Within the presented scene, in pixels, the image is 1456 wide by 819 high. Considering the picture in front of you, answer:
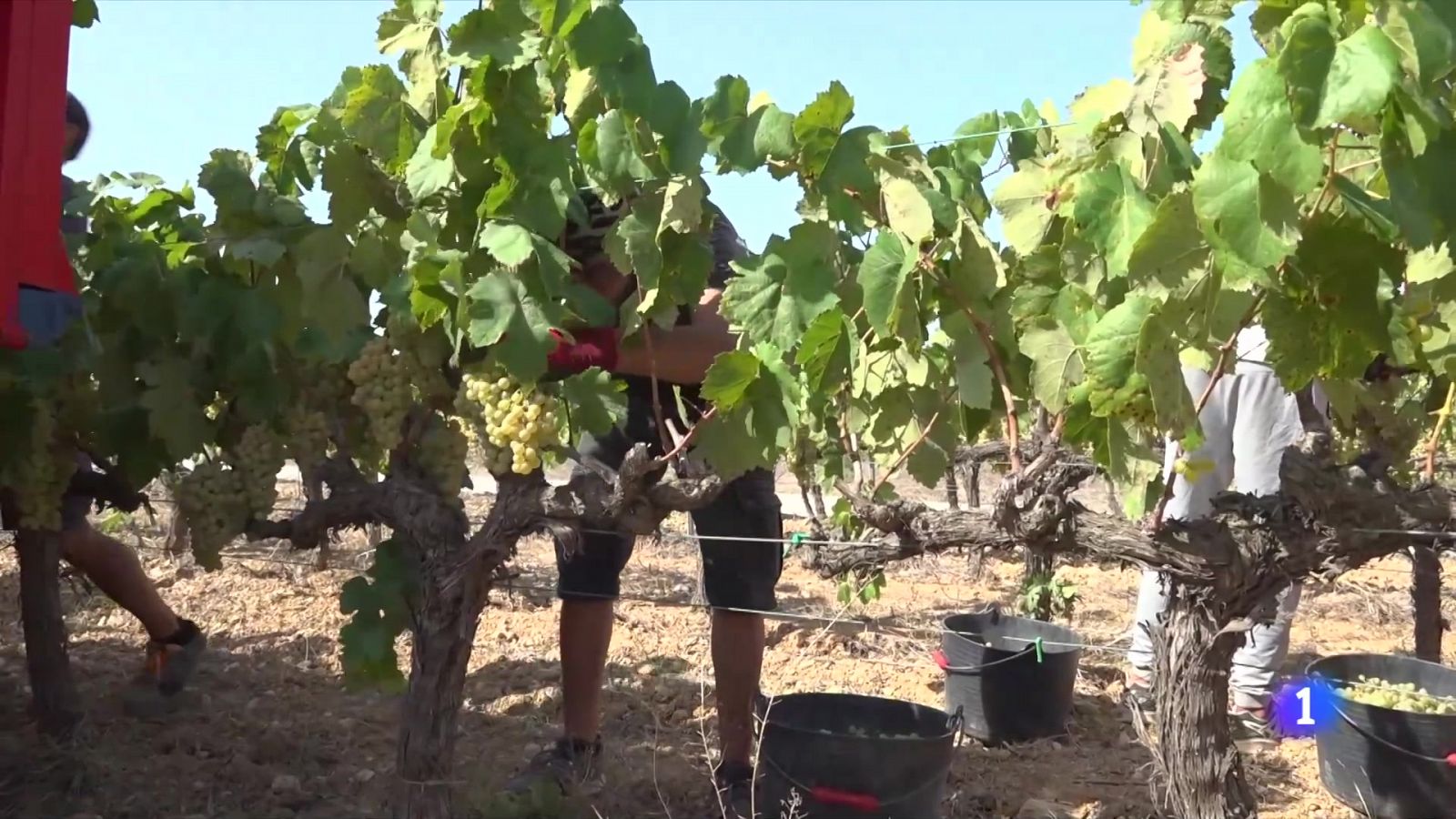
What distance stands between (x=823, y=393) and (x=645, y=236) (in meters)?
0.39

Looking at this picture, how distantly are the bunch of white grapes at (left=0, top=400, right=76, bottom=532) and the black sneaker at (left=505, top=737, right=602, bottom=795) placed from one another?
4.15 ft

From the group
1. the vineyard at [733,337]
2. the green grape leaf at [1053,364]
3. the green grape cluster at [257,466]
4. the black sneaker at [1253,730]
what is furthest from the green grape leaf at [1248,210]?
the black sneaker at [1253,730]

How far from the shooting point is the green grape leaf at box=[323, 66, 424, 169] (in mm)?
2061

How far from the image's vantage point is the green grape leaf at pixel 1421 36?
1179 millimetres

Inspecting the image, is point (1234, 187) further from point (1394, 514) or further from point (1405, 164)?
point (1394, 514)

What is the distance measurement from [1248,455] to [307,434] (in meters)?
2.67

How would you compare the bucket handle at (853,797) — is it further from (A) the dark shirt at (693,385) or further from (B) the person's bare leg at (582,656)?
(A) the dark shirt at (693,385)

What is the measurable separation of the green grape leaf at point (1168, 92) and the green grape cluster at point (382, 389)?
1394mm

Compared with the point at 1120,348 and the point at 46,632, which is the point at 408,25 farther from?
the point at 46,632

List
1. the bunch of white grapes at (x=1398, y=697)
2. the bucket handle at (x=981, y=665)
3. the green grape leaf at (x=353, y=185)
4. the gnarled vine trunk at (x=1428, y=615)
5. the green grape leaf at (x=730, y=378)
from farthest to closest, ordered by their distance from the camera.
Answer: the gnarled vine trunk at (x=1428, y=615) < the bucket handle at (x=981, y=665) < the bunch of white grapes at (x=1398, y=697) < the green grape leaf at (x=353, y=185) < the green grape leaf at (x=730, y=378)

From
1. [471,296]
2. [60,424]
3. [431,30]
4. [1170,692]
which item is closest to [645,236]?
[471,296]

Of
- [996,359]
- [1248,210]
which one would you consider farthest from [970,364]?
[1248,210]

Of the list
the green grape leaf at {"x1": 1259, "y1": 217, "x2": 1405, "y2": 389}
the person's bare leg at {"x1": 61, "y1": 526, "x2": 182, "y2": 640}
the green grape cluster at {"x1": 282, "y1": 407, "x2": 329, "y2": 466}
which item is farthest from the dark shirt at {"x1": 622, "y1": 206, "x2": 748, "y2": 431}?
the person's bare leg at {"x1": 61, "y1": 526, "x2": 182, "y2": 640}

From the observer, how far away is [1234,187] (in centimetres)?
134
